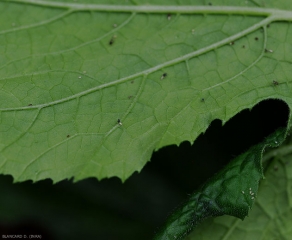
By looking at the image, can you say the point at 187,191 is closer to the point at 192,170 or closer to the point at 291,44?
the point at 192,170

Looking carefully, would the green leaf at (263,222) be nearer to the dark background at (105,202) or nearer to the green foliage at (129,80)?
the green foliage at (129,80)

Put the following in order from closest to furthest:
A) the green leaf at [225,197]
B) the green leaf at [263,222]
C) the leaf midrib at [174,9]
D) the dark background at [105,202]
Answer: the green leaf at [225,197] → the leaf midrib at [174,9] → the green leaf at [263,222] → the dark background at [105,202]

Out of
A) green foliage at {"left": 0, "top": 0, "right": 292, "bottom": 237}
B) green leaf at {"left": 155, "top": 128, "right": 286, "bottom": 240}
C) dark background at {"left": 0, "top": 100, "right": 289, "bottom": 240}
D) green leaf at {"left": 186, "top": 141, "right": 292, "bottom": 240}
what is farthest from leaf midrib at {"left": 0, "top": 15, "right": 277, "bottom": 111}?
green leaf at {"left": 186, "top": 141, "right": 292, "bottom": 240}

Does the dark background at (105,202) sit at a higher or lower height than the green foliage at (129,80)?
lower

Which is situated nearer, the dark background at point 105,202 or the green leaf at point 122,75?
the green leaf at point 122,75

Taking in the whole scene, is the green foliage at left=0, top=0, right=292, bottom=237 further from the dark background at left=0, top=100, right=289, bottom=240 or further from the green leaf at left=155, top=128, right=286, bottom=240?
the dark background at left=0, top=100, right=289, bottom=240

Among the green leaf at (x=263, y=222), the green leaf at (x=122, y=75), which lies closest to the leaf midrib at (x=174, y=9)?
the green leaf at (x=122, y=75)
